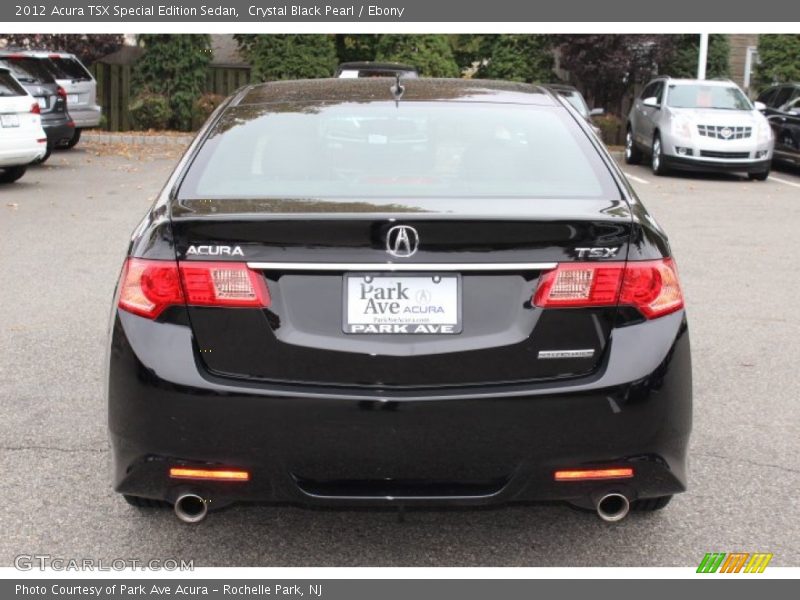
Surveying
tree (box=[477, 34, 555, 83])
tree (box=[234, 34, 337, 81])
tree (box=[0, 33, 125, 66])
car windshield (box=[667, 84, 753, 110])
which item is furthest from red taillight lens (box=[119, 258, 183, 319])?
tree (box=[0, 33, 125, 66])

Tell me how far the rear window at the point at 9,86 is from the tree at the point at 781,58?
68.6 ft

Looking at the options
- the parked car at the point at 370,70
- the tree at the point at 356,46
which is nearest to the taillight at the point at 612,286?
the parked car at the point at 370,70

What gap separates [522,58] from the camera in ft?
89.1

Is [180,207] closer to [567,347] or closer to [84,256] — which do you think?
[567,347]

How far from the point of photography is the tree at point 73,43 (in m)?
26.5

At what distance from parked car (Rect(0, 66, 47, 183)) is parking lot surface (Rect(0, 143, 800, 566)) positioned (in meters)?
5.51

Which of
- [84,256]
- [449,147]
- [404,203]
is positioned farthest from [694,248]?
[404,203]

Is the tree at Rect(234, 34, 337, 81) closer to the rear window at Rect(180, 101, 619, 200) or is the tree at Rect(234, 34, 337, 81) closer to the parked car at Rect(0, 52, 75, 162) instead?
the parked car at Rect(0, 52, 75, 162)

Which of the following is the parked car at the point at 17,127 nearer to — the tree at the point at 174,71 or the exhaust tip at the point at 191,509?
the tree at the point at 174,71

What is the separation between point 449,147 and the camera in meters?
4.05

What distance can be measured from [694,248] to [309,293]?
Result: 8.27 m

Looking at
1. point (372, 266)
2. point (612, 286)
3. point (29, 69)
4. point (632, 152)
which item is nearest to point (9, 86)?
point (29, 69)

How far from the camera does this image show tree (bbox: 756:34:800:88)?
28828 millimetres

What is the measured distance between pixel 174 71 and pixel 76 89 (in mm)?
4613
